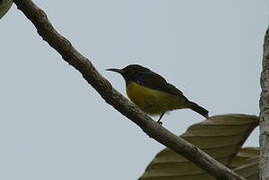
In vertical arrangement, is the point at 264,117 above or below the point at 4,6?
above

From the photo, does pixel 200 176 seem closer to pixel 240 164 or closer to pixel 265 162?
pixel 240 164

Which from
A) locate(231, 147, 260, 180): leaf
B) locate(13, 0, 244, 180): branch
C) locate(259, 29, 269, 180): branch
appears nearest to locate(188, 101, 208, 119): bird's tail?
locate(231, 147, 260, 180): leaf

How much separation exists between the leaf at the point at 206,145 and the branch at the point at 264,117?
683 millimetres

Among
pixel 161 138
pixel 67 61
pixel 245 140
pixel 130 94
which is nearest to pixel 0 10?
pixel 67 61

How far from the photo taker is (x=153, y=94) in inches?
202

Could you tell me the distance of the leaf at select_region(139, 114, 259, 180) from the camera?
121 inches

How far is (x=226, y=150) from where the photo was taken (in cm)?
317

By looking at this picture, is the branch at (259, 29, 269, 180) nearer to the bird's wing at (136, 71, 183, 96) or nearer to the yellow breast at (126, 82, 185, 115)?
the yellow breast at (126, 82, 185, 115)

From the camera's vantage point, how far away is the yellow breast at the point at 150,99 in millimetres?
5070

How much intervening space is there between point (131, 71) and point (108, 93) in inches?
131

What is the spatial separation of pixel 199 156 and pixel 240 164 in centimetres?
77

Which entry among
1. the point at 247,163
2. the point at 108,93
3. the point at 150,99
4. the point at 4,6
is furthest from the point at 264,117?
the point at 150,99

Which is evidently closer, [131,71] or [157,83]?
[157,83]

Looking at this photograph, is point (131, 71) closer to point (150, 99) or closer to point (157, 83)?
point (157, 83)
